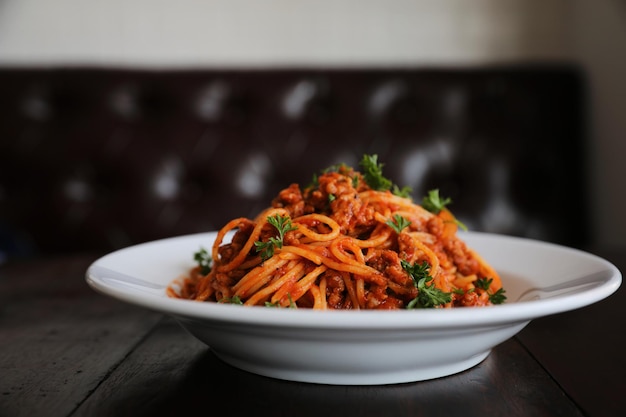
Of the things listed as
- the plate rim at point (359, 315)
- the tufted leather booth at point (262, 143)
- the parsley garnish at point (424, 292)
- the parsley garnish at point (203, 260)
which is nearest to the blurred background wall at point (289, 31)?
the tufted leather booth at point (262, 143)

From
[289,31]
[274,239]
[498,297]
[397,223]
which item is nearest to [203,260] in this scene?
[274,239]

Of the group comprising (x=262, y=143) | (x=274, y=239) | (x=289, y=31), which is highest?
(x=289, y=31)

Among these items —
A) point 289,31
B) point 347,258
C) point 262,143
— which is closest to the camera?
point 347,258

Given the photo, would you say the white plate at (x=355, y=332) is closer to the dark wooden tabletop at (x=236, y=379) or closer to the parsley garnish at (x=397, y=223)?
the dark wooden tabletop at (x=236, y=379)

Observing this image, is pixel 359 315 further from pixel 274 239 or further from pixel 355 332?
pixel 274 239

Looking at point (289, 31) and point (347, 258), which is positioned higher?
point (289, 31)

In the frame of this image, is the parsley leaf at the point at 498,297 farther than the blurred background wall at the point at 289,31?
No

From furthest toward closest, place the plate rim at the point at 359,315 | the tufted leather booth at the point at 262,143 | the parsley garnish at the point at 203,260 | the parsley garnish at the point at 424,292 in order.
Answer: the tufted leather booth at the point at 262,143 < the parsley garnish at the point at 203,260 < the parsley garnish at the point at 424,292 < the plate rim at the point at 359,315
